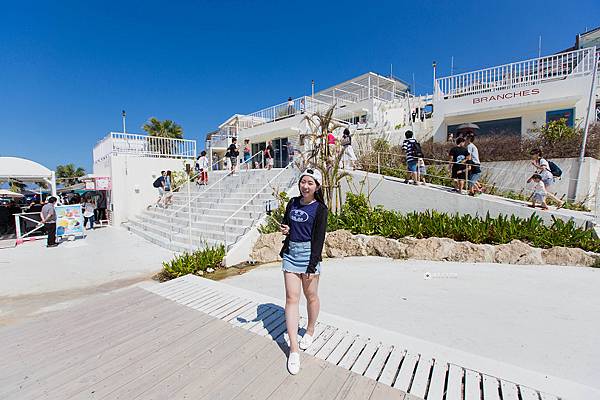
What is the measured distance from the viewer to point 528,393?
1.84 metres

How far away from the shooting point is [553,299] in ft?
11.8

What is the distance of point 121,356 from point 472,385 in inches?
117

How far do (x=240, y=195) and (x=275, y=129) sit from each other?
850 cm

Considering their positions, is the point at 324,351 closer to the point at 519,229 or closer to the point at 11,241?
the point at 519,229

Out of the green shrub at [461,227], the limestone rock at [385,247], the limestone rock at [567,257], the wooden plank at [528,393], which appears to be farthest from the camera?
the limestone rock at [385,247]

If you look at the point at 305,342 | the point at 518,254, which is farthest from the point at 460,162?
the point at 305,342

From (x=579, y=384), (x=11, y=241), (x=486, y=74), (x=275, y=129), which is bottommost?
(x=11, y=241)

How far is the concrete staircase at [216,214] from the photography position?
299 inches

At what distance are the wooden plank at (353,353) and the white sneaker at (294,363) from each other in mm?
354

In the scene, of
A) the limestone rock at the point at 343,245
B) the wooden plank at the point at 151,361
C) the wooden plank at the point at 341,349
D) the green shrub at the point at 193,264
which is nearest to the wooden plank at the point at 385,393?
the wooden plank at the point at 341,349

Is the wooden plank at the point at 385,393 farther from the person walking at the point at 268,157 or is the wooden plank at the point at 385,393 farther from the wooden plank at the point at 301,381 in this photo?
the person walking at the point at 268,157

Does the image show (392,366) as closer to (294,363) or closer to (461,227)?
(294,363)

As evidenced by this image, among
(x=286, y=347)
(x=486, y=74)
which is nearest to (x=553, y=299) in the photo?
(x=286, y=347)

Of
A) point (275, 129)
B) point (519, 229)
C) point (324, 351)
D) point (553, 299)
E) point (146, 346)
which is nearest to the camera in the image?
point (324, 351)
